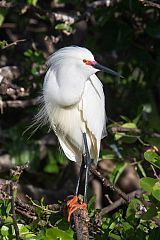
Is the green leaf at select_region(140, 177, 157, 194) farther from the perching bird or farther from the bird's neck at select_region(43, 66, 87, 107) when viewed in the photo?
the bird's neck at select_region(43, 66, 87, 107)

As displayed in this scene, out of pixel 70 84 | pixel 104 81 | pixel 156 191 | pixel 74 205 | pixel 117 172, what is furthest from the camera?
pixel 104 81

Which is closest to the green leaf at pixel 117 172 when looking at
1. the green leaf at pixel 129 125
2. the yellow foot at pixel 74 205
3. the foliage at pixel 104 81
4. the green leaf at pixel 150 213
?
the foliage at pixel 104 81

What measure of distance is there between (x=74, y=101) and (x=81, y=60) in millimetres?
193

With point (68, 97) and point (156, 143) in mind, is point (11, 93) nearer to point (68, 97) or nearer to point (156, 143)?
point (68, 97)

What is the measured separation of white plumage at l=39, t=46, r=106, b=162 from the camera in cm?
263

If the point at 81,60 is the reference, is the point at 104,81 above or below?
below

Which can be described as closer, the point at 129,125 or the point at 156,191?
the point at 156,191

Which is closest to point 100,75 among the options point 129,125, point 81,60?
point 129,125

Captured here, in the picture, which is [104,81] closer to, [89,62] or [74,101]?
[74,101]

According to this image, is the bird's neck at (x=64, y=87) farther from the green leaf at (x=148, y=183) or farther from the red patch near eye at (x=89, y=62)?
the green leaf at (x=148, y=183)

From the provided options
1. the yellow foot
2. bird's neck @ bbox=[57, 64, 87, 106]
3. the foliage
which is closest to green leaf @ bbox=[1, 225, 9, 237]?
the foliage

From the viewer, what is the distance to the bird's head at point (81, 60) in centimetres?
257

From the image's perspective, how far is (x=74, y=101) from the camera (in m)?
2.71

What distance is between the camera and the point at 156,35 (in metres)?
3.43
